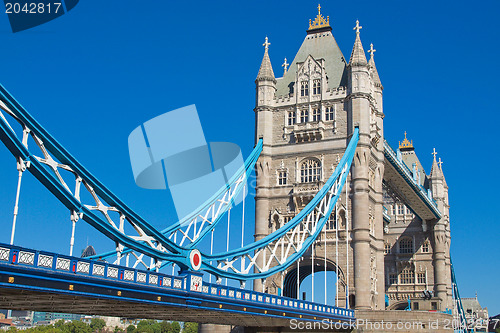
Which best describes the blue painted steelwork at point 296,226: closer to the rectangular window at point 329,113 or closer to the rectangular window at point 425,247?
the rectangular window at point 329,113

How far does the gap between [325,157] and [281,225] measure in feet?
20.1

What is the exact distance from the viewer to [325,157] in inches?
1941

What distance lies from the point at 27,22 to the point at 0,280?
10861mm

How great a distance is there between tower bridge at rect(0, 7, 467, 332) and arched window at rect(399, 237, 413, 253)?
12.6ft

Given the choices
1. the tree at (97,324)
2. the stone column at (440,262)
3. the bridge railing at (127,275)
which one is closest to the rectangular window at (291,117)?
the bridge railing at (127,275)

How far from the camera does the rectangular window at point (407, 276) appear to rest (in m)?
73.6

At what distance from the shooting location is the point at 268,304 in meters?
33.6

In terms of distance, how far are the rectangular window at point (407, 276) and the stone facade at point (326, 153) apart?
2544 centimetres

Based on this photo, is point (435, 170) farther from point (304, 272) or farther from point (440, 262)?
point (304, 272)

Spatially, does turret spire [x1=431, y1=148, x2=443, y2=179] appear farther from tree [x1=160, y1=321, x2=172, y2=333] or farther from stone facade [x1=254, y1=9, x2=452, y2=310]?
tree [x1=160, y1=321, x2=172, y2=333]

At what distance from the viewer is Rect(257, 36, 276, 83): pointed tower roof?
5181cm

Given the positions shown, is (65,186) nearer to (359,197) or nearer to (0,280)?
(0,280)

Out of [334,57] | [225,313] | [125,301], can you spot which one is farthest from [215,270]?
[334,57]

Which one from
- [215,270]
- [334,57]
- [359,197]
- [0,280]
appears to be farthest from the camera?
[334,57]
